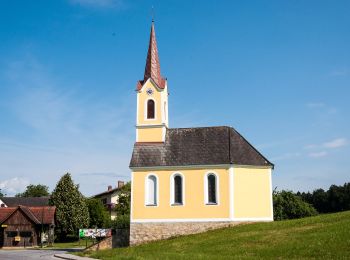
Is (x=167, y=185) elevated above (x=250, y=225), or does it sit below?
above

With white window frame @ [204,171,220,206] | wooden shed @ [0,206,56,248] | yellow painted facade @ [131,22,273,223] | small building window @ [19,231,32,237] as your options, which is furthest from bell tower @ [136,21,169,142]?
small building window @ [19,231,32,237]

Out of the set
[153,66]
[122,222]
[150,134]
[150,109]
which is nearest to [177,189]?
[150,134]

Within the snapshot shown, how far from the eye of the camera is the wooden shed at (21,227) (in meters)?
52.3

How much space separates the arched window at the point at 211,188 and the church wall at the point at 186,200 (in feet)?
1.04

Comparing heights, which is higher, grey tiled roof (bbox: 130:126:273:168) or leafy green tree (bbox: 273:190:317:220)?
grey tiled roof (bbox: 130:126:273:168)

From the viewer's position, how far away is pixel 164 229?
111ft

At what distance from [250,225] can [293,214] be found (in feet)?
141

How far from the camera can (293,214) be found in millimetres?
71750

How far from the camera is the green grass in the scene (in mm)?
20641

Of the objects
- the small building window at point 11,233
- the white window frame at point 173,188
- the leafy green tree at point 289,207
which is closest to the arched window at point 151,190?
the white window frame at point 173,188

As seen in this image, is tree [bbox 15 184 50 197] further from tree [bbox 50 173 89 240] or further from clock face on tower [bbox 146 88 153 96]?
clock face on tower [bbox 146 88 153 96]

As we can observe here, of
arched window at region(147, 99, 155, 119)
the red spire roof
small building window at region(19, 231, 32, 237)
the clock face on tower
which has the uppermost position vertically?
the red spire roof

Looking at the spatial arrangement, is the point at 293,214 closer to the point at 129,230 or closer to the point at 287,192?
the point at 287,192

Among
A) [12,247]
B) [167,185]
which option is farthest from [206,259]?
[12,247]
